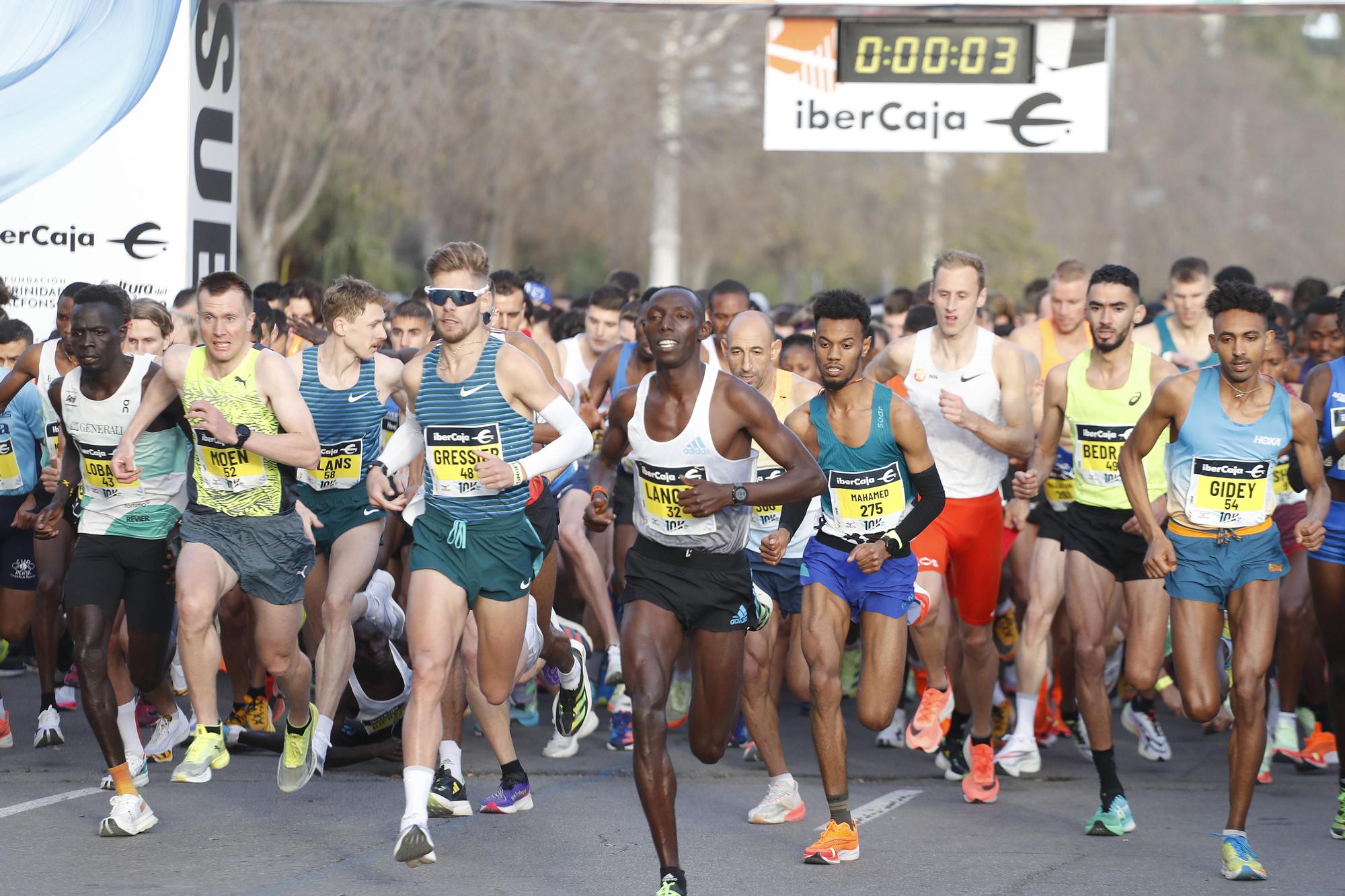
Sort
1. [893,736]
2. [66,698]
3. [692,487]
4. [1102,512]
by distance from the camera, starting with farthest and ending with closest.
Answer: [66,698] → [893,736] → [1102,512] → [692,487]

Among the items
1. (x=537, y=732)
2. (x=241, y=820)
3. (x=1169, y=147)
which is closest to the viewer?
(x=241, y=820)

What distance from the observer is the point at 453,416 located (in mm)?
6961

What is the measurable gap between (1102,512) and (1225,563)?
96cm

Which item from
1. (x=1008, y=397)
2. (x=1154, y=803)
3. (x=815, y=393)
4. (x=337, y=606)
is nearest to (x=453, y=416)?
(x=337, y=606)

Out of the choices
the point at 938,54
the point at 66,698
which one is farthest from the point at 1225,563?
the point at 66,698

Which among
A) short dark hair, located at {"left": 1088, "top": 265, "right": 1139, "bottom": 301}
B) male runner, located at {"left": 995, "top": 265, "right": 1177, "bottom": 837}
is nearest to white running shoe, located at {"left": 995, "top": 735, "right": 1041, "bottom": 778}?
male runner, located at {"left": 995, "top": 265, "right": 1177, "bottom": 837}

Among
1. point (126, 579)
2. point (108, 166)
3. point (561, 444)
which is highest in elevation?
point (108, 166)

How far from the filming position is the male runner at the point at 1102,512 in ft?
25.7

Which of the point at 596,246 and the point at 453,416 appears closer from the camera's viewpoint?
the point at 453,416

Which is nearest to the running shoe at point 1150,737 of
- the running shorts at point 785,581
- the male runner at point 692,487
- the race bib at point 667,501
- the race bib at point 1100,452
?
the race bib at point 1100,452

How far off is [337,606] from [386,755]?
0.97 metres

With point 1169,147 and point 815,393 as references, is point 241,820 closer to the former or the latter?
point 815,393

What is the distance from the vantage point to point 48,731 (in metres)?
9.05

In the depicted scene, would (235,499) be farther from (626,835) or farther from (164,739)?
(626,835)
